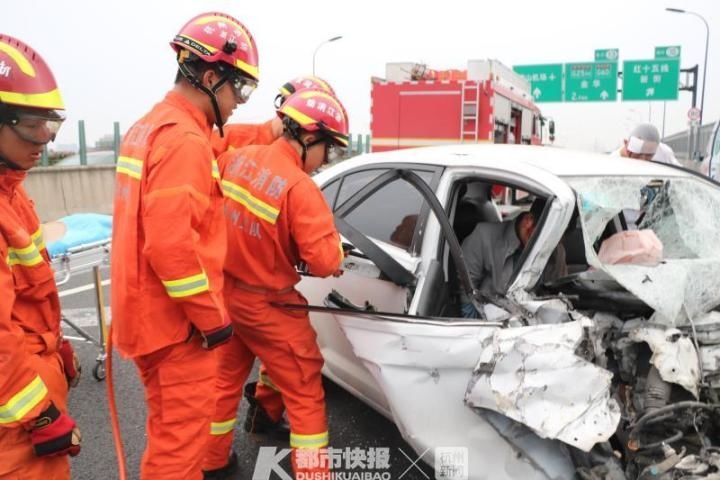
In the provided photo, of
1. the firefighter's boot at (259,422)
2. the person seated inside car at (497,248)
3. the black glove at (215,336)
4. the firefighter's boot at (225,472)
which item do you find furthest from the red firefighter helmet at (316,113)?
→ the firefighter's boot at (225,472)

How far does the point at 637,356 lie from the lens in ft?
7.39

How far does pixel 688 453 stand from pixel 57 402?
2.16 meters

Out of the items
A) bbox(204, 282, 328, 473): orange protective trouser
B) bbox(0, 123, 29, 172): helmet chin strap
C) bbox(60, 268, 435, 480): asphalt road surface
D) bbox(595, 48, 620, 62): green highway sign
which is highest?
bbox(595, 48, 620, 62): green highway sign

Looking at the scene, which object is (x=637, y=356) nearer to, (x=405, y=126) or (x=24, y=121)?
(x=24, y=121)

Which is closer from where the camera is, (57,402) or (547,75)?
(57,402)

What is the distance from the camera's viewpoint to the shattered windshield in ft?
7.34

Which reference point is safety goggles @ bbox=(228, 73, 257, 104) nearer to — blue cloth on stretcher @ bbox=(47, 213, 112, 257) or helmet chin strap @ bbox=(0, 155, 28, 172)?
helmet chin strap @ bbox=(0, 155, 28, 172)

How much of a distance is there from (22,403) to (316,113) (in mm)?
1537

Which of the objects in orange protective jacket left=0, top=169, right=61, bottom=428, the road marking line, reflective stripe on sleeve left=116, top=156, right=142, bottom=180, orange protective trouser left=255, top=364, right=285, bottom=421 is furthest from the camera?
the road marking line

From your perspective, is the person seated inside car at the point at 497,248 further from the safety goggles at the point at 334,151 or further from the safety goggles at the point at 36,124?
the safety goggles at the point at 36,124

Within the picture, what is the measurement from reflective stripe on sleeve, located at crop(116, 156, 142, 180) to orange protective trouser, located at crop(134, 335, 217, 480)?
0.60 metres

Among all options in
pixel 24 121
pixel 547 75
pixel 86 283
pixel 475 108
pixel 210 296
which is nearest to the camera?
pixel 24 121

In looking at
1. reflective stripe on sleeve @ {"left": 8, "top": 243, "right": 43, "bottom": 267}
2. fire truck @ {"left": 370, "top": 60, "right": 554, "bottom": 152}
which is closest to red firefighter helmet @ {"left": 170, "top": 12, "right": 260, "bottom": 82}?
reflective stripe on sleeve @ {"left": 8, "top": 243, "right": 43, "bottom": 267}

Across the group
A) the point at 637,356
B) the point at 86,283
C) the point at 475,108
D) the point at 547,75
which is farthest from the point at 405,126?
the point at 547,75
